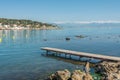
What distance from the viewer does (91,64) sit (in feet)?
257

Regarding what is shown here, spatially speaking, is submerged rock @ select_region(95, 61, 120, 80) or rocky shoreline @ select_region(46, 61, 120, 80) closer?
rocky shoreline @ select_region(46, 61, 120, 80)

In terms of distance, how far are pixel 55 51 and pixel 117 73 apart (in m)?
42.3

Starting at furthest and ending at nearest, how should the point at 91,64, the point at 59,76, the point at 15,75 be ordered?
the point at 91,64
the point at 15,75
the point at 59,76

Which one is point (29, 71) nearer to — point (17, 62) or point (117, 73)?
point (17, 62)

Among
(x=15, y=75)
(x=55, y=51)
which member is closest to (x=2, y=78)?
(x=15, y=75)

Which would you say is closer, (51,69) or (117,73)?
(117,73)

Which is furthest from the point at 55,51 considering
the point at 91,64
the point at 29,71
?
the point at 29,71

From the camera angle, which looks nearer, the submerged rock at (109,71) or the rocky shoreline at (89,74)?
the rocky shoreline at (89,74)

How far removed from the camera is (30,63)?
80.6 m

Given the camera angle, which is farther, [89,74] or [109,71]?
[109,71]

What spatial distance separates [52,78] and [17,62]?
29889 millimetres

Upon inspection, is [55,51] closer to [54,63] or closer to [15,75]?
[54,63]

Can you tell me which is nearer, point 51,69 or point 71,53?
point 51,69

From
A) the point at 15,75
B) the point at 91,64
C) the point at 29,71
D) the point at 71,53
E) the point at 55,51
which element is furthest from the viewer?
the point at 55,51
